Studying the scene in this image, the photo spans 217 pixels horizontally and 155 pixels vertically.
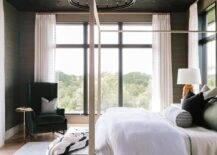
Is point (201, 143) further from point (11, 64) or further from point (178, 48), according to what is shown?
point (11, 64)

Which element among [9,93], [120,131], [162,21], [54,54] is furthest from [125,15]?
[120,131]

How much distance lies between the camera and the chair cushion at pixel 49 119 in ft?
18.9

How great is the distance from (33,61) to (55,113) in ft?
4.75

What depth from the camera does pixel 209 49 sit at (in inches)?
Answer: 235

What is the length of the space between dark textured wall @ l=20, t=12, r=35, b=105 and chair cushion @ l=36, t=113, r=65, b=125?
1283 millimetres

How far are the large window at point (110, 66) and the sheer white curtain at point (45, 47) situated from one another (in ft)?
0.85

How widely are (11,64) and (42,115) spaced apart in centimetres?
133

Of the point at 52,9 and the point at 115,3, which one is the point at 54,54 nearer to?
the point at 52,9

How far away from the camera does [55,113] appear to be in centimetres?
619

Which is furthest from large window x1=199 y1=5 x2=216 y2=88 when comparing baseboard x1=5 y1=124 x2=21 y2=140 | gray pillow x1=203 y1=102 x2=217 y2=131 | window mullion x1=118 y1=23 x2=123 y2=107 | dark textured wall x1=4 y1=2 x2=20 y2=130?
baseboard x1=5 y1=124 x2=21 y2=140

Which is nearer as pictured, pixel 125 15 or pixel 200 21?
pixel 200 21

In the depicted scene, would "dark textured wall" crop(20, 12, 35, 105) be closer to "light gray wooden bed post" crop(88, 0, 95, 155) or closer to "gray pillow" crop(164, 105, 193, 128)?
"gray pillow" crop(164, 105, 193, 128)

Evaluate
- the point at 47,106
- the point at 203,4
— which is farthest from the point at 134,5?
the point at 47,106

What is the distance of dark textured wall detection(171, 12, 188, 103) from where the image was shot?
6934 millimetres
